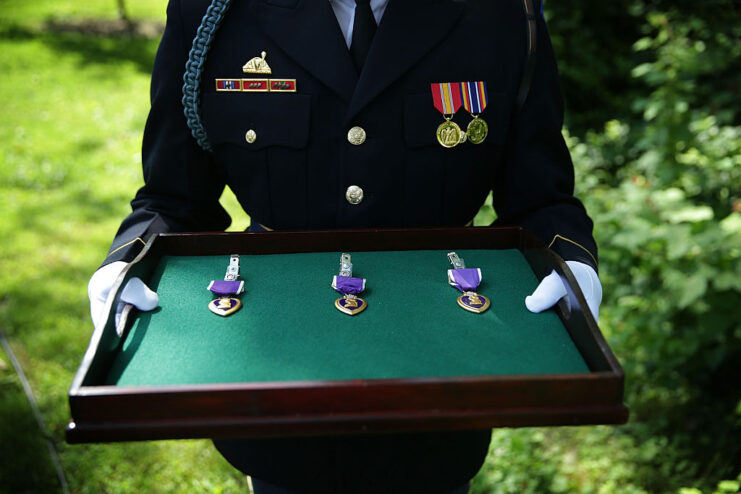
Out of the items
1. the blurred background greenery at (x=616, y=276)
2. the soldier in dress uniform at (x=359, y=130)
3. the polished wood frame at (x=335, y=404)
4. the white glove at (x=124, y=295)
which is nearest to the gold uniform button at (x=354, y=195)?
the soldier in dress uniform at (x=359, y=130)

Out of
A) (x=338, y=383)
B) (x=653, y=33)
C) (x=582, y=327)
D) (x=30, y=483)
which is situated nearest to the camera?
(x=338, y=383)

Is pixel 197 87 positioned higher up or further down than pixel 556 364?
higher up

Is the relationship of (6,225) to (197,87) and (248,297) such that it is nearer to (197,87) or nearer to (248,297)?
(197,87)

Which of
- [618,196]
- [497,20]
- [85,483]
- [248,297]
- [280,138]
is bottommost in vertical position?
[85,483]

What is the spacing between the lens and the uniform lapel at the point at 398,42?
1.50 m

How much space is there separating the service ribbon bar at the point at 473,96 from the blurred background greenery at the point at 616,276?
1445 mm

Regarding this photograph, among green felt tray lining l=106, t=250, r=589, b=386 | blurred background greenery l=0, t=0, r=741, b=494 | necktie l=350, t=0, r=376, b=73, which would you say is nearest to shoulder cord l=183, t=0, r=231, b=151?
necktie l=350, t=0, r=376, b=73

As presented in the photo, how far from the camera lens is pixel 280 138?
5.15 feet

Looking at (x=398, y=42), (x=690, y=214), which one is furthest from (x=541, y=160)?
(x=690, y=214)

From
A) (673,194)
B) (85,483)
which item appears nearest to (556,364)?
(673,194)

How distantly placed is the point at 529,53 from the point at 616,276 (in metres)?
2.20

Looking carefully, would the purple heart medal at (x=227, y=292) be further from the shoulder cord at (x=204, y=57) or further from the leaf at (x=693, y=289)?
the leaf at (x=693, y=289)

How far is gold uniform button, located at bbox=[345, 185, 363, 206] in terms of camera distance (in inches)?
62.6

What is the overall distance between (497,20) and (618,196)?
274cm
